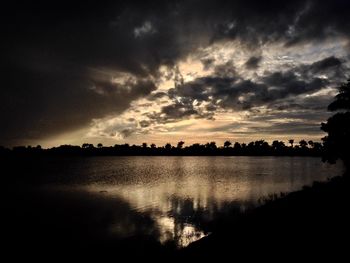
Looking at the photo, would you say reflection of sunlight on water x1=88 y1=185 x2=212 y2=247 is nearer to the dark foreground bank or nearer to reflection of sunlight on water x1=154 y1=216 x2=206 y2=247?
reflection of sunlight on water x1=154 y1=216 x2=206 y2=247

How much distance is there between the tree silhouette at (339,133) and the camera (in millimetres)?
41594

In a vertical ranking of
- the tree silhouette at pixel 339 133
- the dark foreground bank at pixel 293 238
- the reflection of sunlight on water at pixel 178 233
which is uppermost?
the tree silhouette at pixel 339 133

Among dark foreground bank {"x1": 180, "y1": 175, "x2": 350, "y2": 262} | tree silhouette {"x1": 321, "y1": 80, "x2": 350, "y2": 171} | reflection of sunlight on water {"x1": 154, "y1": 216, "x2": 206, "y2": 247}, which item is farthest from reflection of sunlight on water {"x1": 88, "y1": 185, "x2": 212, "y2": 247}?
tree silhouette {"x1": 321, "y1": 80, "x2": 350, "y2": 171}

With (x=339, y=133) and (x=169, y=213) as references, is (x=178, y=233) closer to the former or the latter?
(x=169, y=213)

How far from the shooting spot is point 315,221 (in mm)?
17969

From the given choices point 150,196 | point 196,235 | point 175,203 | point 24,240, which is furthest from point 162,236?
point 150,196

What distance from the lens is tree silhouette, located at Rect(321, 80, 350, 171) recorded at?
41594mm

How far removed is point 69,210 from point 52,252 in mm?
18442

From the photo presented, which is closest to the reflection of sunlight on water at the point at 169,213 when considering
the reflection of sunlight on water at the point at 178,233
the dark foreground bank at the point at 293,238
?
the reflection of sunlight on water at the point at 178,233

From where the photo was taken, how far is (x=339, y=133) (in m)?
41.9

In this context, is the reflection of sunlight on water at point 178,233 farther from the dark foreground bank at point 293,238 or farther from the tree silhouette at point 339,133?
the tree silhouette at point 339,133

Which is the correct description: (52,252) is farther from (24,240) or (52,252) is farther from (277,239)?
(277,239)

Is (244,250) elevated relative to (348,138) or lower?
lower

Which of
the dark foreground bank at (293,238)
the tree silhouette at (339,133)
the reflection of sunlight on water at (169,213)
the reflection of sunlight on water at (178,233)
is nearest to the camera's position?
the dark foreground bank at (293,238)
